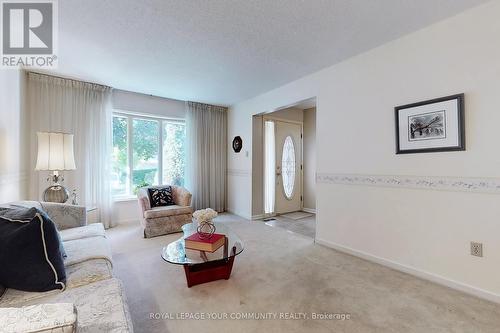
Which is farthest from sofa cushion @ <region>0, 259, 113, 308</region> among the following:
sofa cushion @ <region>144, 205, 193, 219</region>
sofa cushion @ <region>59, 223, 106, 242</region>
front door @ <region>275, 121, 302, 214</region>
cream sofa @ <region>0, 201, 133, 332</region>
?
front door @ <region>275, 121, 302, 214</region>

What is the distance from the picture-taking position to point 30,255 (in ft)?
4.04

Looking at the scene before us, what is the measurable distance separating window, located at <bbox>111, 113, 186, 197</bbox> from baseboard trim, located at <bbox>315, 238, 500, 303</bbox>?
134 inches

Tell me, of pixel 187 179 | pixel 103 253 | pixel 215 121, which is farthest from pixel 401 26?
pixel 187 179

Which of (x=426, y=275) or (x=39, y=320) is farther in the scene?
(x=426, y=275)

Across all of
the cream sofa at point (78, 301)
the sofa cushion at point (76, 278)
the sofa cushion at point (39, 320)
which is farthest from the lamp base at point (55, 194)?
the sofa cushion at point (39, 320)

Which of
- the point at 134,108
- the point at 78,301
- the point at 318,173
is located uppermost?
the point at 134,108

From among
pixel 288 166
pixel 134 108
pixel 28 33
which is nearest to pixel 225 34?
pixel 28 33

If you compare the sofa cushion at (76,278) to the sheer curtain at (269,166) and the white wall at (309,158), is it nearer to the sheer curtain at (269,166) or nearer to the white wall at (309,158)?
the sheer curtain at (269,166)

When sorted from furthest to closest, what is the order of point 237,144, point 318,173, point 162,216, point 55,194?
point 237,144 < point 162,216 < point 318,173 < point 55,194

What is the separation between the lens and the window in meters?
4.24

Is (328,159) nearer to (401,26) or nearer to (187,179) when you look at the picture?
(401,26)

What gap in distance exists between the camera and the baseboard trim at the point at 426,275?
1.89 m

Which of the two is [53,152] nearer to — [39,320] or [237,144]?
[39,320]

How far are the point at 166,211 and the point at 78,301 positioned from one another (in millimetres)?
2460
